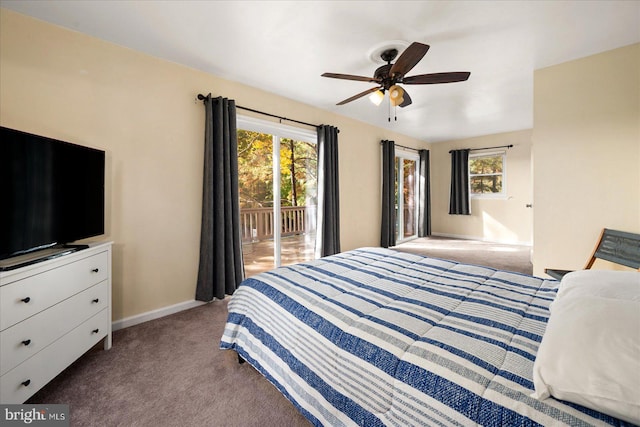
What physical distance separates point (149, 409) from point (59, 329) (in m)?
0.73

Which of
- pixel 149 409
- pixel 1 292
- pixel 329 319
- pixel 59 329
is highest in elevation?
pixel 1 292

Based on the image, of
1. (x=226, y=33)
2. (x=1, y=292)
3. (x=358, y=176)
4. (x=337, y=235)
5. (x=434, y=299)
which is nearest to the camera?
(x=1, y=292)

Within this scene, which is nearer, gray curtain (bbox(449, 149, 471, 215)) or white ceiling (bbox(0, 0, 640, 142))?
white ceiling (bbox(0, 0, 640, 142))

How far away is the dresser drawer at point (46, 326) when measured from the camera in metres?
1.33

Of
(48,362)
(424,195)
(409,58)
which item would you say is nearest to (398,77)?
(409,58)

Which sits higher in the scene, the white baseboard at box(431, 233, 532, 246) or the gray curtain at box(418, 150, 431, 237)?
the gray curtain at box(418, 150, 431, 237)

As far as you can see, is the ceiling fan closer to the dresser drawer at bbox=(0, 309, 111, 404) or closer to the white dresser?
the white dresser

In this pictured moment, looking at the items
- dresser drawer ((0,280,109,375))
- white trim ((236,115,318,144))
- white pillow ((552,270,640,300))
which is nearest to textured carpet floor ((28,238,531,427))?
dresser drawer ((0,280,109,375))

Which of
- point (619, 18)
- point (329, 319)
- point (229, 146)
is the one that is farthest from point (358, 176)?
point (329, 319)

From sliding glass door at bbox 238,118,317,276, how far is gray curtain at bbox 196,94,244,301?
358 mm

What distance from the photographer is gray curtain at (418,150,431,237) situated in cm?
655

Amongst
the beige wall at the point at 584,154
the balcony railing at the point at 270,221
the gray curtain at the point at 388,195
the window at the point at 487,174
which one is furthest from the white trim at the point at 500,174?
the balcony railing at the point at 270,221

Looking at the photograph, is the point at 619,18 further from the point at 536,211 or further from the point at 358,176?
the point at 358,176

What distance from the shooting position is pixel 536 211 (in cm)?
297
